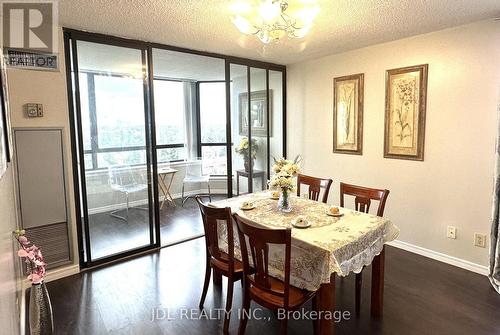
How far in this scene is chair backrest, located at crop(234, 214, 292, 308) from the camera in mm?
1784

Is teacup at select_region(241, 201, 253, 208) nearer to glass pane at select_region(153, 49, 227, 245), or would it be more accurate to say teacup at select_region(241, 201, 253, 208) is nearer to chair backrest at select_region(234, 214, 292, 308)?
chair backrest at select_region(234, 214, 292, 308)

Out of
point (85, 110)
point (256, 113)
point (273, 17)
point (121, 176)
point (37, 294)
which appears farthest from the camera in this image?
point (256, 113)

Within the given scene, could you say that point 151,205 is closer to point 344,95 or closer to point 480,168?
point 344,95

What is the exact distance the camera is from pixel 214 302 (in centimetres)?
264

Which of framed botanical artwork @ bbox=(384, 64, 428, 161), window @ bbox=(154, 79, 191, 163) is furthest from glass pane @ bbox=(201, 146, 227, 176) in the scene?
framed botanical artwork @ bbox=(384, 64, 428, 161)

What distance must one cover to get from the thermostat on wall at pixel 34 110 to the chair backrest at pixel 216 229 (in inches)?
72.7

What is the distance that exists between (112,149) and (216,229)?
1.83 m

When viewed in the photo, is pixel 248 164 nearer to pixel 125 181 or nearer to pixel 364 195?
pixel 125 181

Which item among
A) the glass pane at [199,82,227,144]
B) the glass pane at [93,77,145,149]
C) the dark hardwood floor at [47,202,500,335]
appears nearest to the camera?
the dark hardwood floor at [47,202,500,335]

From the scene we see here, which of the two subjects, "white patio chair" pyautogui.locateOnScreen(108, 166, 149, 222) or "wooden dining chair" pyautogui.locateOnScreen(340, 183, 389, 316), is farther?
"white patio chair" pyautogui.locateOnScreen(108, 166, 149, 222)

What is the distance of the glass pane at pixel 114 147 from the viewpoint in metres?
3.27

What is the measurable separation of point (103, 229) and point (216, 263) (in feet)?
5.76

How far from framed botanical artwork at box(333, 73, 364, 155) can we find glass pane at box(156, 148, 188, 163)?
3470mm

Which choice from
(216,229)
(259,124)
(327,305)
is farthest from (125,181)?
(327,305)
